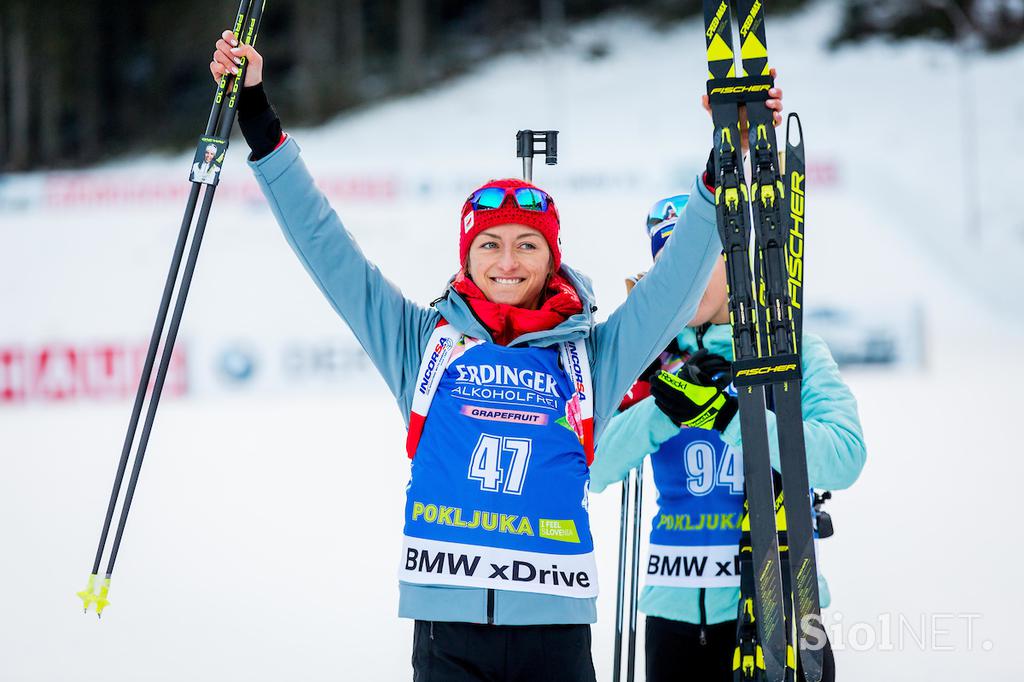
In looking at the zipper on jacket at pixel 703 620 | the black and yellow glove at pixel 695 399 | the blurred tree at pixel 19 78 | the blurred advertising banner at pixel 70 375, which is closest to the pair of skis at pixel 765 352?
the black and yellow glove at pixel 695 399

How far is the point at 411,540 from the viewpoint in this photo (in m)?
1.85

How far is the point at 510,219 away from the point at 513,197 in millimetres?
43

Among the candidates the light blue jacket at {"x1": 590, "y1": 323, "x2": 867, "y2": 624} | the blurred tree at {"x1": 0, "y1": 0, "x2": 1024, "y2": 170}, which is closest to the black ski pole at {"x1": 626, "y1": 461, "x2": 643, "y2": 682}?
the light blue jacket at {"x1": 590, "y1": 323, "x2": 867, "y2": 624}

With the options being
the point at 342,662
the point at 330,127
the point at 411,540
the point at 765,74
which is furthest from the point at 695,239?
the point at 330,127

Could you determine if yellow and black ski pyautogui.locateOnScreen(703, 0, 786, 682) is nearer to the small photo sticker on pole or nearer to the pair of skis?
the pair of skis

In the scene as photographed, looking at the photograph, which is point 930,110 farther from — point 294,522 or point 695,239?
point 695,239

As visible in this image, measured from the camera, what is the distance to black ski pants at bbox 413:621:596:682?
179 centimetres

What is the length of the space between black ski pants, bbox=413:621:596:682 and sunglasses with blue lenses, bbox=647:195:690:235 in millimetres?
1004

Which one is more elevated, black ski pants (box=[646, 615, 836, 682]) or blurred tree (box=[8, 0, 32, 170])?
blurred tree (box=[8, 0, 32, 170])

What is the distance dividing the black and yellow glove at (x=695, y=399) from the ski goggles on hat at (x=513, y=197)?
1.38 ft

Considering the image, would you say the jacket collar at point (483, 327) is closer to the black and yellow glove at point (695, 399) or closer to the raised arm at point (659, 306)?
the raised arm at point (659, 306)

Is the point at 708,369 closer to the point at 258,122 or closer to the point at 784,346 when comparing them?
the point at 784,346

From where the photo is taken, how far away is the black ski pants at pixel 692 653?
7.20 ft
